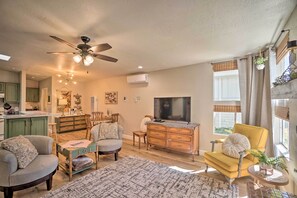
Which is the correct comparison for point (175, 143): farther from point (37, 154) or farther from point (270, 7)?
point (270, 7)

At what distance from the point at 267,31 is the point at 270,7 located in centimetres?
69

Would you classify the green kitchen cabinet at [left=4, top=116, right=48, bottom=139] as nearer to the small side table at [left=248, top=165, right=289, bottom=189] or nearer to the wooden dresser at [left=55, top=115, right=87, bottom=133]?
the wooden dresser at [left=55, top=115, right=87, bottom=133]

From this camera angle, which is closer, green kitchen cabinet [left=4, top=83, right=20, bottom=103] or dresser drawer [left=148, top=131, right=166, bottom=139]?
dresser drawer [left=148, top=131, right=166, bottom=139]

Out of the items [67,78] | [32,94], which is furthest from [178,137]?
[32,94]

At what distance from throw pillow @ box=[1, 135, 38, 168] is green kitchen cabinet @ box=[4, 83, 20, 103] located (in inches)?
175

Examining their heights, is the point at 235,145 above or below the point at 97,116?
below

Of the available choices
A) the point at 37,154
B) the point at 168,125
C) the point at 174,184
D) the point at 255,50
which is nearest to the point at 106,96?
the point at 168,125

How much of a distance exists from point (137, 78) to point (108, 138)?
2225 millimetres

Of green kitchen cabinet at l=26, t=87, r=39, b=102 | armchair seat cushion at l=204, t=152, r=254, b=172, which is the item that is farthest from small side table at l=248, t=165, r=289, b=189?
green kitchen cabinet at l=26, t=87, r=39, b=102

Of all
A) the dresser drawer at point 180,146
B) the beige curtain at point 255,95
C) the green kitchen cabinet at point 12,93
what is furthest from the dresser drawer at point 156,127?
the green kitchen cabinet at point 12,93

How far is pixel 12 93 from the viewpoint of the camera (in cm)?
561

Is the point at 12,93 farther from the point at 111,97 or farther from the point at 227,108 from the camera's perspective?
the point at 227,108

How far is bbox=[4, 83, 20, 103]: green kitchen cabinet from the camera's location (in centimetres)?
549

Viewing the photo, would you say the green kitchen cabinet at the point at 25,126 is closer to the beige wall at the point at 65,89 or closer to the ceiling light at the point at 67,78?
the ceiling light at the point at 67,78
